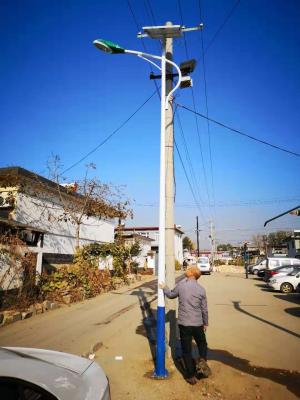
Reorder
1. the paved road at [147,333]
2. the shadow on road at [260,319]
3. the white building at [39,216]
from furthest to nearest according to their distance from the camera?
the white building at [39,216] → the shadow on road at [260,319] → the paved road at [147,333]

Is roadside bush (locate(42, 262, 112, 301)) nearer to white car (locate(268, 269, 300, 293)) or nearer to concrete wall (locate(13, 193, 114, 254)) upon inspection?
concrete wall (locate(13, 193, 114, 254))

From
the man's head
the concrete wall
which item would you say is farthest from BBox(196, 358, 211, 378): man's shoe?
the concrete wall

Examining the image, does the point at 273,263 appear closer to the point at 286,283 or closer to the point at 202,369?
the point at 286,283

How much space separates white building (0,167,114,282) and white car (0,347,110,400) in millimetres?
9263

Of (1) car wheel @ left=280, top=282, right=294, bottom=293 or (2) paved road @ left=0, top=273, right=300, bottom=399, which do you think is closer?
(2) paved road @ left=0, top=273, right=300, bottom=399

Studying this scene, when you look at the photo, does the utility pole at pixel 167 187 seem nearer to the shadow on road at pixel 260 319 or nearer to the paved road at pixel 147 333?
the paved road at pixel 147 333

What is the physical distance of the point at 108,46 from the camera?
6.78 meters

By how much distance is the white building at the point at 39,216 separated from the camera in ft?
Answer: 44.6

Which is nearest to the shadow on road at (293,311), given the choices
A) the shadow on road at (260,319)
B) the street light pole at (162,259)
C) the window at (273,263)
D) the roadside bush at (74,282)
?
the shadow on road at (260,319)

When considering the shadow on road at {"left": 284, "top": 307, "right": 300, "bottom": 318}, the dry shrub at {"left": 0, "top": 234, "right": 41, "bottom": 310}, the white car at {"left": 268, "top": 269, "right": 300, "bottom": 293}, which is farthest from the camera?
the white car at {"left": 268, "top": 269, "right": 300, "bottom": 293}

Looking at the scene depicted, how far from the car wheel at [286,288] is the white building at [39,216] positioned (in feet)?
42.0

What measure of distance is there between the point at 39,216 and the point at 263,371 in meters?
13.3

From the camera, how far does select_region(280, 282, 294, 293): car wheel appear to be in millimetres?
18453

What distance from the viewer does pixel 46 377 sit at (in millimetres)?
2887
